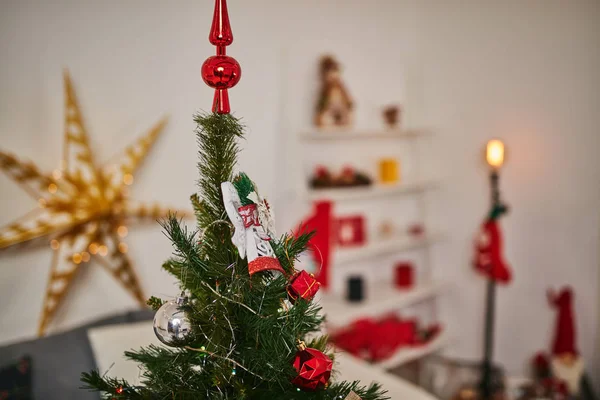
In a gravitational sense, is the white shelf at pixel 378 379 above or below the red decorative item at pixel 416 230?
below

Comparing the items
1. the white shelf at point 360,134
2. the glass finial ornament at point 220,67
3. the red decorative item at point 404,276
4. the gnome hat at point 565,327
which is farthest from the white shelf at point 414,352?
the glass finial ornament at point 220,67

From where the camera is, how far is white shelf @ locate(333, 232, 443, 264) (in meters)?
2.56

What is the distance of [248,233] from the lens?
2.63 ft

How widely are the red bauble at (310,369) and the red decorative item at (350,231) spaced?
1.91m

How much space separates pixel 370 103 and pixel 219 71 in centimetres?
216

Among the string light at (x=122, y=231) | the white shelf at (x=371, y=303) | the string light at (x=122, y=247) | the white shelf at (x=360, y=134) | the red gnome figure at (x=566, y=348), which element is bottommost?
the red gnome figure at (x=566, y=348)

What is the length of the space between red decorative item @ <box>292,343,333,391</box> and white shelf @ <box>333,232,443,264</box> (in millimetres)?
1715

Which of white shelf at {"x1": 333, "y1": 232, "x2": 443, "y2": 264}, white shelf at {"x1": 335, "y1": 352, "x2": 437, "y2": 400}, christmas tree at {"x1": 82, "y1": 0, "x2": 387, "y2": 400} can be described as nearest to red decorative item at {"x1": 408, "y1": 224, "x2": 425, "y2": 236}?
white shelf at {"x1": 333, "y1": 232, "x2": 443, "y2": 264}

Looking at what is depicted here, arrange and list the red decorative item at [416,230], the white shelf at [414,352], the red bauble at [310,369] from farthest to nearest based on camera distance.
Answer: the red decorative item at [416,230]
the white shelf at [414,352]
the red bauble at [310,369]

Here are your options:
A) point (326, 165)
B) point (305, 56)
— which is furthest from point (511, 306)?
point (305, 56)

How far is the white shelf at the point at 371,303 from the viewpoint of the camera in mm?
2473

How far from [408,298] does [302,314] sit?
2158 mm

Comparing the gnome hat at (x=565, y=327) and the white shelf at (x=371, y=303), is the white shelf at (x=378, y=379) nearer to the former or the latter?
the white shelf at (x=371, y=303)

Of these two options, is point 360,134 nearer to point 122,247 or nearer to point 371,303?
point 371,303
